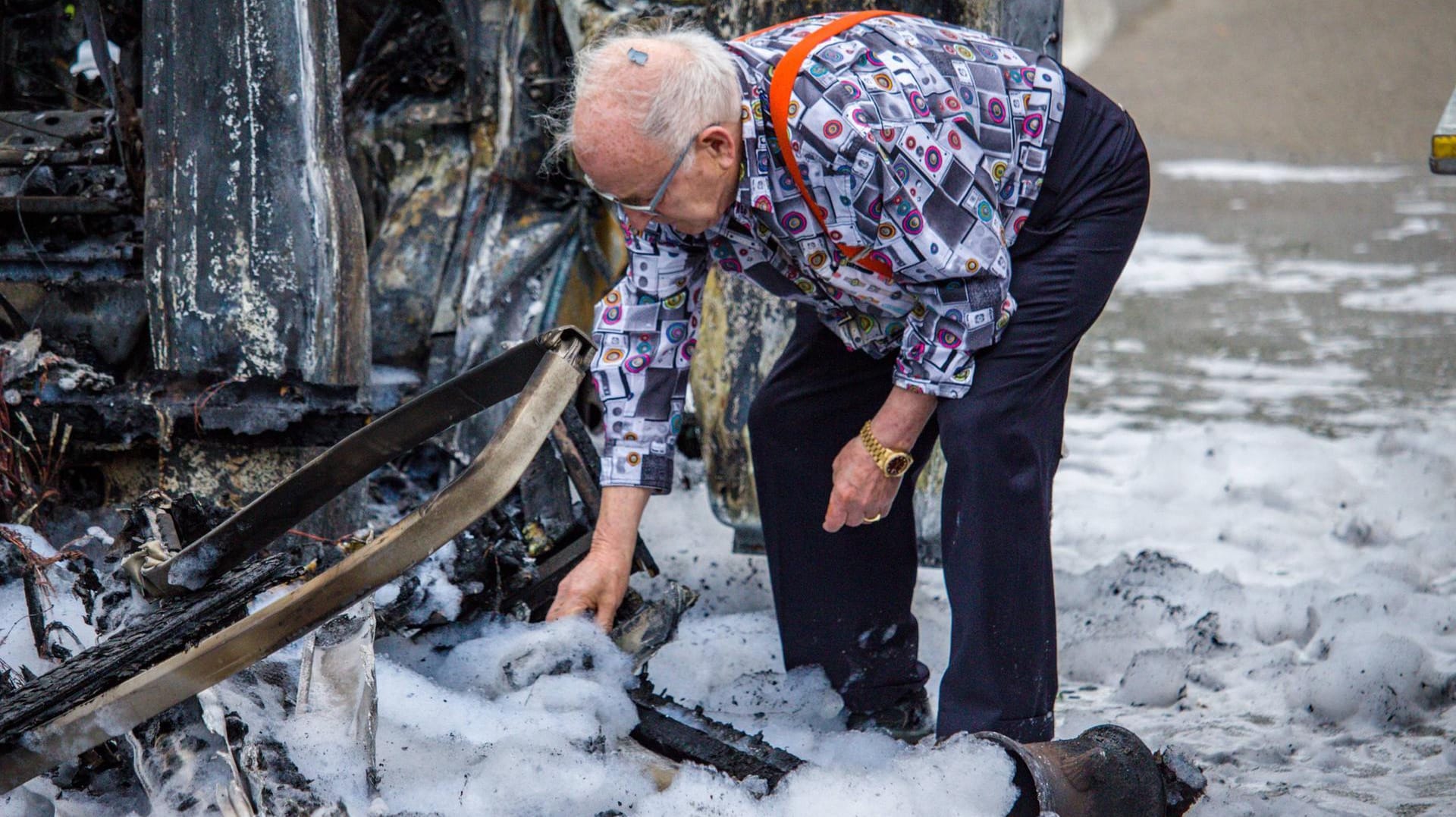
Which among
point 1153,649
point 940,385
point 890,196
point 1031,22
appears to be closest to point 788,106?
point 890,196

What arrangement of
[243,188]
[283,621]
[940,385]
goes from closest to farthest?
1. [283,621]
2. [940,385]
3. [243,188]

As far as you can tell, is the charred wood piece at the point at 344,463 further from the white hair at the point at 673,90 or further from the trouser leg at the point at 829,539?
the trouser leg at the point at 829,539

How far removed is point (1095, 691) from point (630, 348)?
139 centimetres

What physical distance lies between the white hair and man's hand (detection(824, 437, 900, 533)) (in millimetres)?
598

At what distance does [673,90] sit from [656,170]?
0.40ft

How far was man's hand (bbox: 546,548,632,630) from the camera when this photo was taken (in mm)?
2340

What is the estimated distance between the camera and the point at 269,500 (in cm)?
203

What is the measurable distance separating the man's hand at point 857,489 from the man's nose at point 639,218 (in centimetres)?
50

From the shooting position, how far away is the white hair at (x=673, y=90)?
6.33 ft

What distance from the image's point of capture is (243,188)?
3.04 m

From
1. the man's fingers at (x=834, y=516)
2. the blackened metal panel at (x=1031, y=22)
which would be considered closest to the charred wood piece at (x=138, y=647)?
the man's fingers at (x=834, y=516)

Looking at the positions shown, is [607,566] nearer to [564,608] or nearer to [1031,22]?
[564,608]

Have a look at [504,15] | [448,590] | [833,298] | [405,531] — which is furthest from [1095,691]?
[504,15]

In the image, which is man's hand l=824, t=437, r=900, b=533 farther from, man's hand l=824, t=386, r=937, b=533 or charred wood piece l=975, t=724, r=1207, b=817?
charred wood piece l=975, t=724, r=1207, b=817
